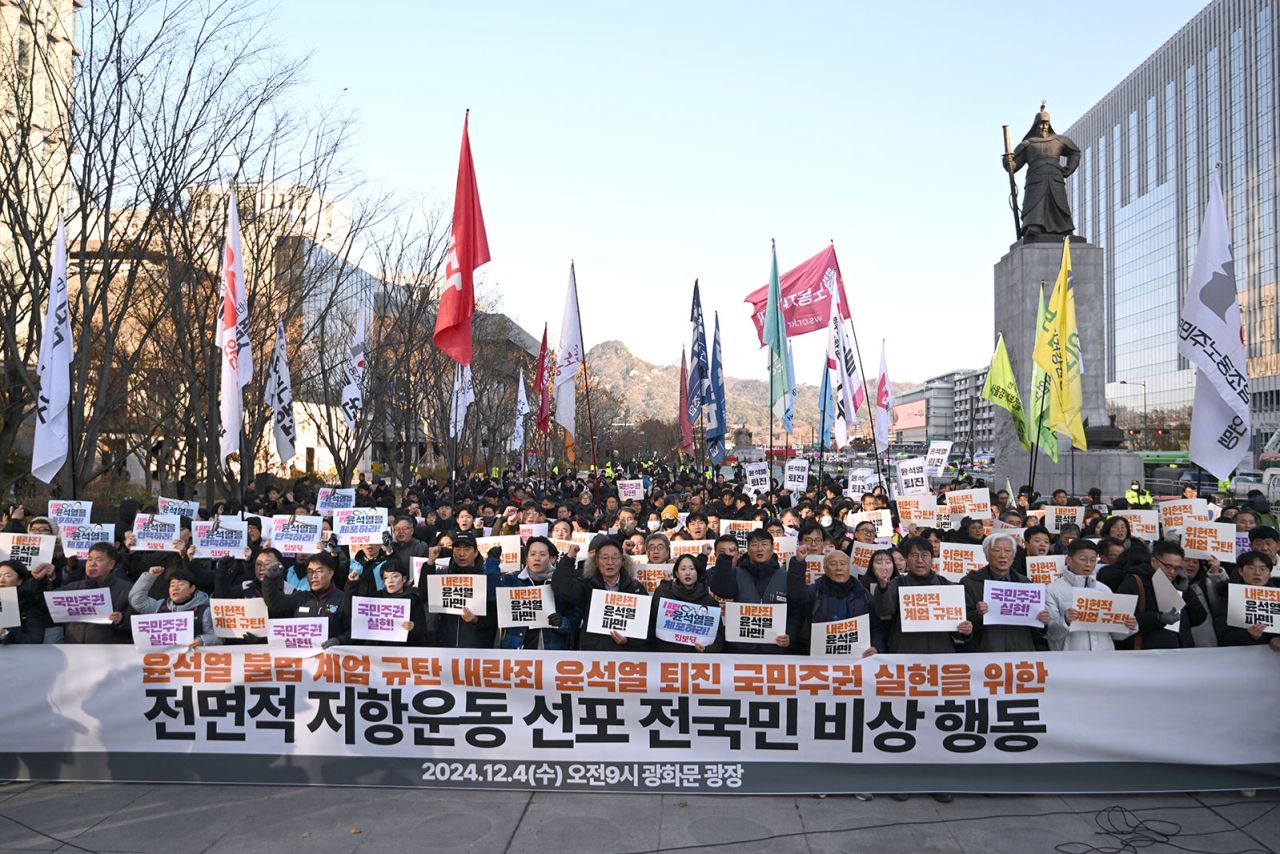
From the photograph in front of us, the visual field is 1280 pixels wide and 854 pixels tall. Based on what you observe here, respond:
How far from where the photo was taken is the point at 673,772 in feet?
22.3

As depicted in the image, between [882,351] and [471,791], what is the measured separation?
19224 millimetres

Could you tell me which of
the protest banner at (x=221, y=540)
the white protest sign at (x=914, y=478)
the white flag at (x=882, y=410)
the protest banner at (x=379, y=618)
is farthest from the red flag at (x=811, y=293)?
the protest banner at (x=379, y=618)

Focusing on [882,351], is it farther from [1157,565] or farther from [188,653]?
[188,653]

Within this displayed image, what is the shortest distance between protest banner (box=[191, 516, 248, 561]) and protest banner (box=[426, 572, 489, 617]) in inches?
154

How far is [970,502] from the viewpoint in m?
13.4

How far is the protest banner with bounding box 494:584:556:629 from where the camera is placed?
746cm

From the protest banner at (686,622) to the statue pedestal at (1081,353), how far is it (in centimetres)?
1811

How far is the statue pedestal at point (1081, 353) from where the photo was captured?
75.2 feet

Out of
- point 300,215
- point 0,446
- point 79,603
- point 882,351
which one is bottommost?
point 79,603

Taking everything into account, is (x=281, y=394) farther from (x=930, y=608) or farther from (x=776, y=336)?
(x=930, y=608)

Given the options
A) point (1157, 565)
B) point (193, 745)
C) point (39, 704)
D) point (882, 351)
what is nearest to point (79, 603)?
point (39, 704)

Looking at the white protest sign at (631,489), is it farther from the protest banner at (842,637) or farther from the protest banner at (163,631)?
the protest banner at (163,631)

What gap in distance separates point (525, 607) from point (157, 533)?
525cm

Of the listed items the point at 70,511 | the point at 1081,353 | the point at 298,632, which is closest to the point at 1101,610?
the point at 298,632
